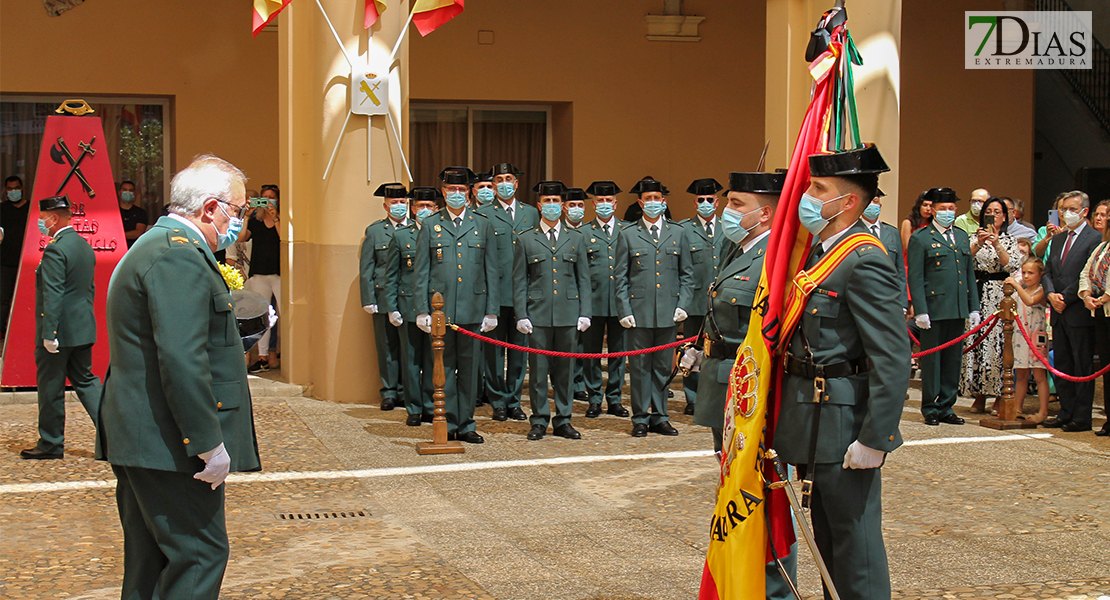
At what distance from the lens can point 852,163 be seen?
3.62 metres

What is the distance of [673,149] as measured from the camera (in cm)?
1569

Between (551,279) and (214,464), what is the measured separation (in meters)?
5.03

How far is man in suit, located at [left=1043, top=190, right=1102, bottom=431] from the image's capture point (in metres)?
8.76

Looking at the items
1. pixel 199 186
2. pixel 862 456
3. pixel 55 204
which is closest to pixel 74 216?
pixel 55 204

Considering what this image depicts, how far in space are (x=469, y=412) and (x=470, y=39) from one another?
8.28m

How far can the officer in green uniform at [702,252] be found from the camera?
9.16m

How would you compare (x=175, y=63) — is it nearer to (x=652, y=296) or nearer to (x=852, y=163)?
(x=652, y=296)

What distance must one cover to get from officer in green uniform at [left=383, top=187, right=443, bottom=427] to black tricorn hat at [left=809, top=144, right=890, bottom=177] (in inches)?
195

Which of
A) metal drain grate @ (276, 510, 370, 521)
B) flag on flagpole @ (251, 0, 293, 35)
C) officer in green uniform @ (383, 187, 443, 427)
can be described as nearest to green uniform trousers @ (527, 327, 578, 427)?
officer in green uniform @ (383, 187, 443, 427)

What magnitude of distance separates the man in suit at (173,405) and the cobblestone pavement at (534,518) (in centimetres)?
116

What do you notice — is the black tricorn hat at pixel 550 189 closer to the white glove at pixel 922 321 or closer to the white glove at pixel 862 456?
the white glove at pixel 922 321

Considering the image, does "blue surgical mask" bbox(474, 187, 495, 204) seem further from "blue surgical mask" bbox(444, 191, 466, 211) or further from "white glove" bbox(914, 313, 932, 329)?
"white glove" bbox(914, 313, 932, 329)

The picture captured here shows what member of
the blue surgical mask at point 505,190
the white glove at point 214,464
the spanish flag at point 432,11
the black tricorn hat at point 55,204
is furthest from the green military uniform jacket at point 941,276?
the white glove at point 214,464

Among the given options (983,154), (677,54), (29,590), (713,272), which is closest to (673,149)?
(677,54)
